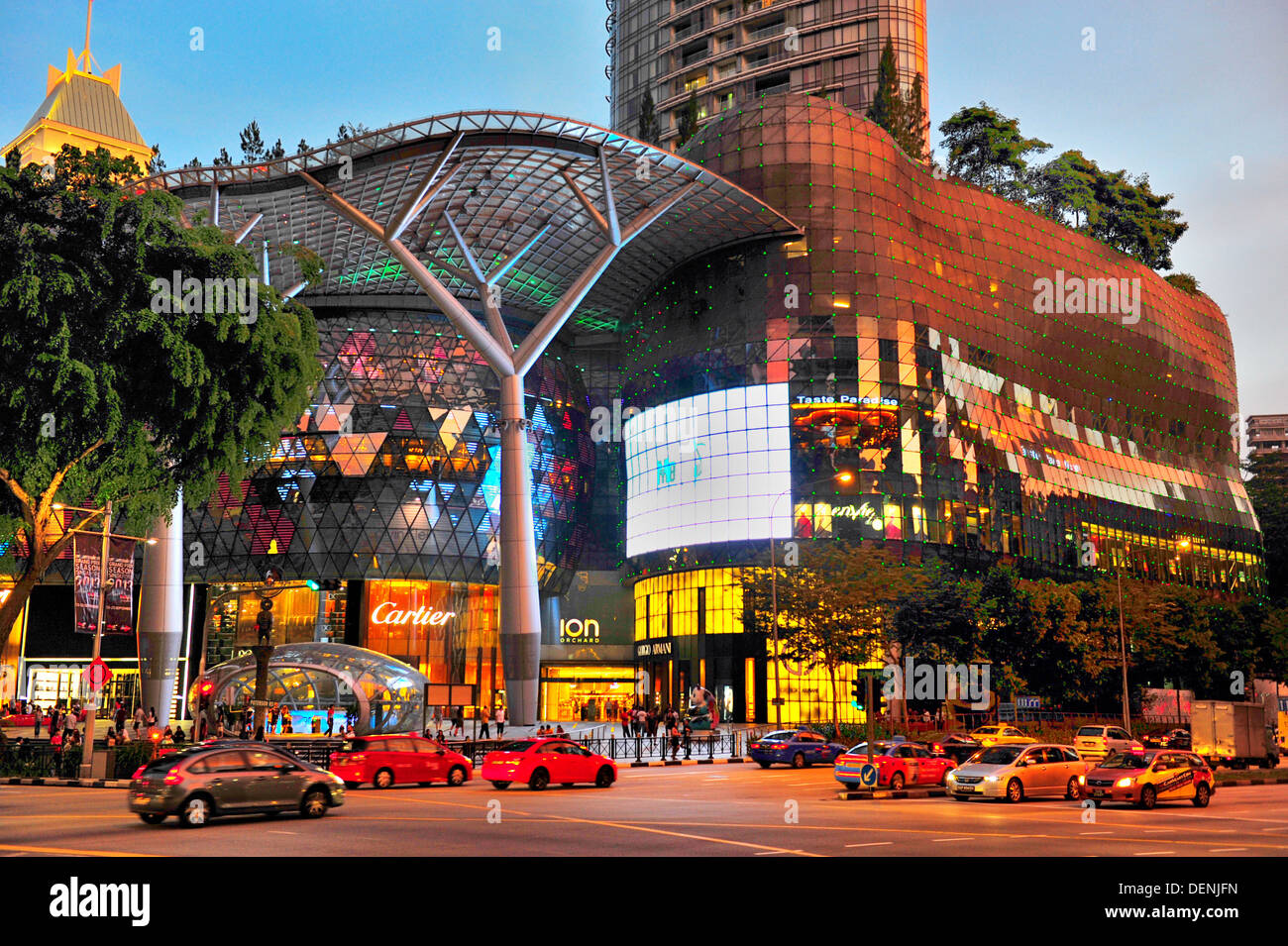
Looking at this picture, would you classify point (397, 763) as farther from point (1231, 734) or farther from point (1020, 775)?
point (1231, 734)

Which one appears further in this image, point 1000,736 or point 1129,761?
point 1000,736

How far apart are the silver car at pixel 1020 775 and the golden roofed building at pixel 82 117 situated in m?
129

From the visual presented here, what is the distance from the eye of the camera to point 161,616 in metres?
52.2

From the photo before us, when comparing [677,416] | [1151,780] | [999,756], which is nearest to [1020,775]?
[999,756]

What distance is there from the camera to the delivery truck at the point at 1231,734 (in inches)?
1756

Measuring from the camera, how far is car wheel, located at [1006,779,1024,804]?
29055mm

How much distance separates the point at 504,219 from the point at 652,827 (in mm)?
55636

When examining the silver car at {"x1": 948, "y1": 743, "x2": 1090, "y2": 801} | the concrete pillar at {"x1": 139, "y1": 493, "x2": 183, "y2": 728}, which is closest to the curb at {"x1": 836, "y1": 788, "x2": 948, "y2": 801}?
the silver car at {"x1": 948, "y1": 743, "x2": 1090, "y2": 801}

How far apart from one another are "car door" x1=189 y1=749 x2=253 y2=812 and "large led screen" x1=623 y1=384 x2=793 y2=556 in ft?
165

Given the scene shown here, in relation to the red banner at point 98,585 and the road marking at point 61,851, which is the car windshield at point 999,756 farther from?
the red banner at point 98,585

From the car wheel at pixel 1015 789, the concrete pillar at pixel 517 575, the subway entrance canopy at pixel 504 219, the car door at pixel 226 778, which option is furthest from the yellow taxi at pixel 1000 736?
the car door at pixel 226 778

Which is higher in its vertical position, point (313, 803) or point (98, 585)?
point (98, 585)

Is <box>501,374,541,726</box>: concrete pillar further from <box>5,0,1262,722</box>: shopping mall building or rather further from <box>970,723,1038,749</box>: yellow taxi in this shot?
<box>970,723,1038,749</box>: yellow taxi
